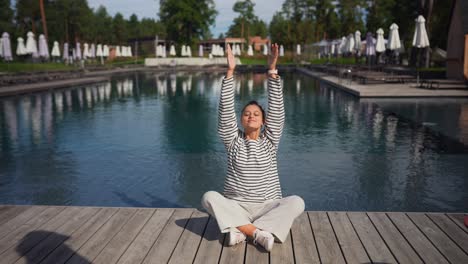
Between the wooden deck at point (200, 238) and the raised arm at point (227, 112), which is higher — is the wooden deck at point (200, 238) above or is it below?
below

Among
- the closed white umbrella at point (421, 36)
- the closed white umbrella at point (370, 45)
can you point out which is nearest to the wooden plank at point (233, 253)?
the closed white umbrella at point (421, 36)

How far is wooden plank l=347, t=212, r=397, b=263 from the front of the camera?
3.44m

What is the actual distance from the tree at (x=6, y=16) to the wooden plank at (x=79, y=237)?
59.7 metres

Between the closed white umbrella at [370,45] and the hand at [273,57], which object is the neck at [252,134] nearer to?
the hand at [273,57]

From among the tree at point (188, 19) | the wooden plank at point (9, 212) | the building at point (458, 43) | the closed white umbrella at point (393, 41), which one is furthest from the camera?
the tree at point (188, 19)

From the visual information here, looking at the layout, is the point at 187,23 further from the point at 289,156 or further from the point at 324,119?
the point at 289,156

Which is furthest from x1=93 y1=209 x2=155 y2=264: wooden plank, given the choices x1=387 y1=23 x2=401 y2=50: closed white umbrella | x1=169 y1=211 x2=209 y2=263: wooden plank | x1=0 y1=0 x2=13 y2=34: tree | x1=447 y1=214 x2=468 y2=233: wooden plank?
x1=0 y1=0 x2=13 y2=34: tree

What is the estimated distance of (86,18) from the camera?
6500cm

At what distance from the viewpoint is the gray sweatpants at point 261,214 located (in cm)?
357

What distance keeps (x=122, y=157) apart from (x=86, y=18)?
62301 mm

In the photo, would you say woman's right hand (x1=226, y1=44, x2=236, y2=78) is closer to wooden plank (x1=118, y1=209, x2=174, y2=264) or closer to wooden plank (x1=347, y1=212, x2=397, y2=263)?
wooden plank (x1=118, y1=209, x2=174, y2=264)

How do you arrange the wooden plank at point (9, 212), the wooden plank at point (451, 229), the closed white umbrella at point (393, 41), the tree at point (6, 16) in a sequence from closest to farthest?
1. the wooden plank at point (451, 229)
2. the wooden plank at point (9, 212)
3. the closed white umbrella at point (393, 41)
4. the tree at point (6, 16)

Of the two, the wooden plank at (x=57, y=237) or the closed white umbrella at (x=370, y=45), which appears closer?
the wooden plank at (x=57, y=237)

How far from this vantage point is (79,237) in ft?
12.9
